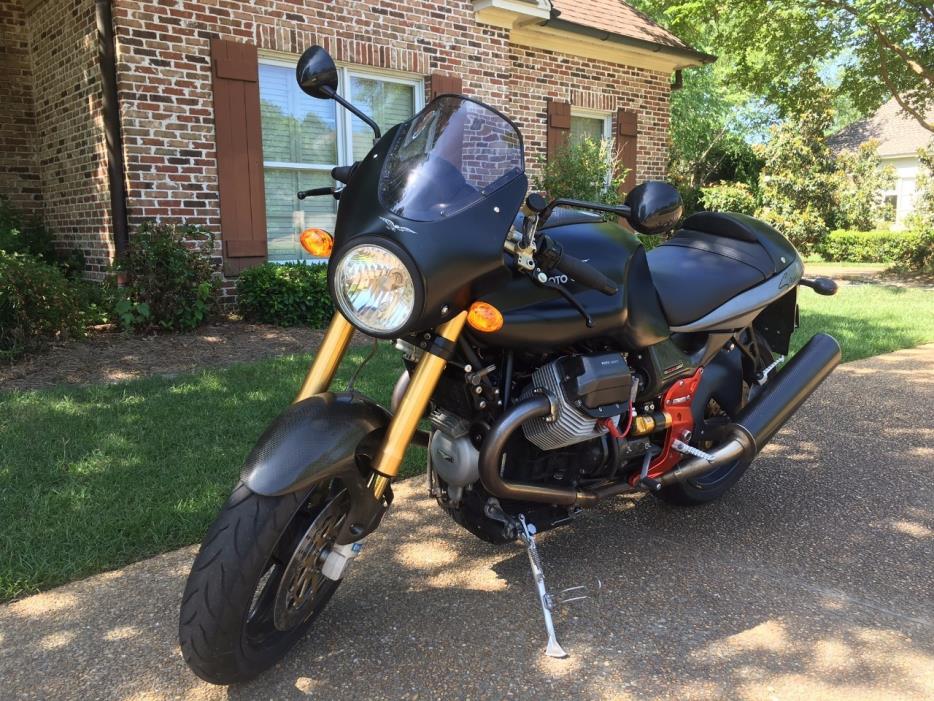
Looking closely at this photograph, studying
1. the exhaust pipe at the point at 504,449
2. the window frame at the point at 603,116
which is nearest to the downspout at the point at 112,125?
the exhaust pipe at the point at 504,449

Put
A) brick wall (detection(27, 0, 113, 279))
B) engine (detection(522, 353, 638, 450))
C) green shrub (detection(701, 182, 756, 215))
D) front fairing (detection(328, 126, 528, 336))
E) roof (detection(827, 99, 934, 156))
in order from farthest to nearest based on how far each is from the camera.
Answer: roof (detection(827, 99, 934, 156)), green shrub (detection(701, 182, 756, 215)), brick wall (detection(27, 0, 113, 279)), engine (detection(522, 353, 638, 450)), front fairing (detection(328, 126, 528, 336))

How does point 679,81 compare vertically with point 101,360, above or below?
above

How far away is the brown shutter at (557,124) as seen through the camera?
1030cm

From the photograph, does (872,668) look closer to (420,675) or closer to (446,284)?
(420,675)

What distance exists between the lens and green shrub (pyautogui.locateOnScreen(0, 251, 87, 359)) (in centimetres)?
540

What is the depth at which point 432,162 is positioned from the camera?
2.06m

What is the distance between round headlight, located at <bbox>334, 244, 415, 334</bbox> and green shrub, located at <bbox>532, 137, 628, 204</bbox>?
775cm

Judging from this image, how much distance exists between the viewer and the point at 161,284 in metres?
6.31

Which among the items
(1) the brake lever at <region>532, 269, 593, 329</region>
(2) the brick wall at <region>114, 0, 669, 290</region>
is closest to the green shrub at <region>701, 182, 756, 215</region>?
(2) the brick wall at <region>114, 0, 669, 290</region>

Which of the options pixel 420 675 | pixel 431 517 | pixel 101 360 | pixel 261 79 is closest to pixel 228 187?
pixel 261 79

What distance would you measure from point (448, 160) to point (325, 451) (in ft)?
2.92

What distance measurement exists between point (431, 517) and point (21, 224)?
6898 millimetres

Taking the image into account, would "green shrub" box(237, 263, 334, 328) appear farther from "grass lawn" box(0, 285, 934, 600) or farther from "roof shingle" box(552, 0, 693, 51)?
"roof shingle" box(552, 0, 693, 51)

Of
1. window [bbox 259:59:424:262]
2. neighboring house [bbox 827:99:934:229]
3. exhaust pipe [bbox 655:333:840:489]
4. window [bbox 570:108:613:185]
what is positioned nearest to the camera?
exhaust pipe [bbox 655:333:840:489]
